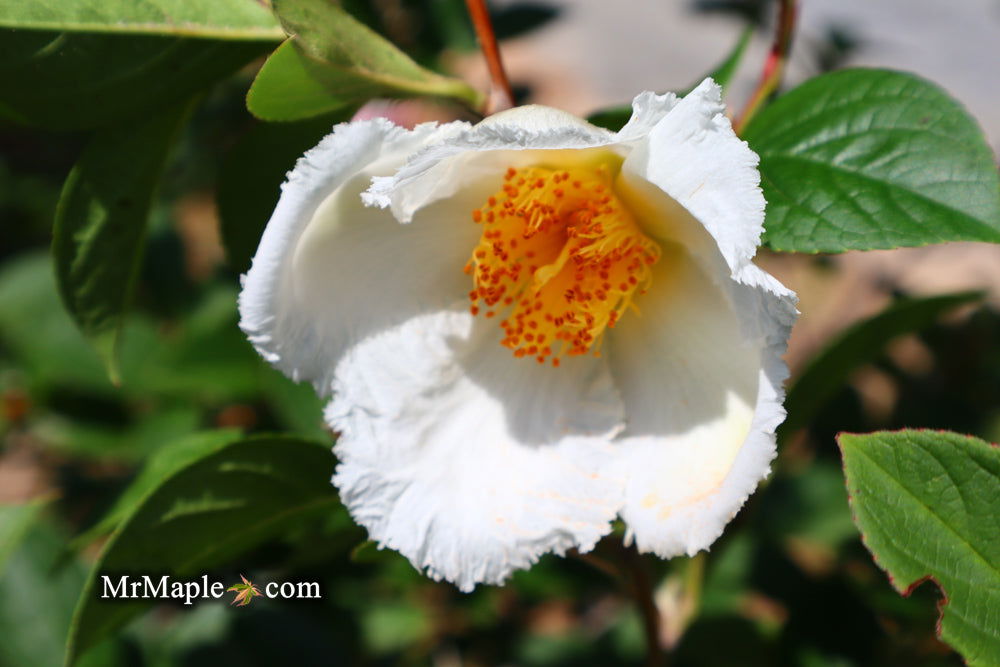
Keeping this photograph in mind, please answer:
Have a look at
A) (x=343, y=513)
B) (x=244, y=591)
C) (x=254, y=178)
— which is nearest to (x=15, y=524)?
(x=244, y=591)

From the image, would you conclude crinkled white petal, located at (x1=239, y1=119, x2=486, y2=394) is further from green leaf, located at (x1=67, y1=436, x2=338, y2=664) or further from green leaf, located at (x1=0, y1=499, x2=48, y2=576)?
green leaf, located at (x1=0, y1=499, x2=48, y2=576)

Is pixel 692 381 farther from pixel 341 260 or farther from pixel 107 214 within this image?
pixel 107 214

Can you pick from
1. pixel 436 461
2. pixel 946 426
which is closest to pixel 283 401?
pixel 436 461

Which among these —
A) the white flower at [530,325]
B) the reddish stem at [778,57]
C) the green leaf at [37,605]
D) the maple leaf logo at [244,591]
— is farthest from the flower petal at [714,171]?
the green leaf at [37,605]

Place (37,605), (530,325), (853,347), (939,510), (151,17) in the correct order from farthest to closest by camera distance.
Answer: (37,605) < (853,347) < (530,325) < (151,17) < (939,510)

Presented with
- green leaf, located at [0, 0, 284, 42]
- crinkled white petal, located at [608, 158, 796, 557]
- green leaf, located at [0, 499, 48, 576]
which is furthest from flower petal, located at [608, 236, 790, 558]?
green leaf, located at [0, 499, 48, 576]

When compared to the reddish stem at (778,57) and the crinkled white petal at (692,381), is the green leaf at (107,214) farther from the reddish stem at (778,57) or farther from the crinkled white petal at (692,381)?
the reddish stem at (778,57)

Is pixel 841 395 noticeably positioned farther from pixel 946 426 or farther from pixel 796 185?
pixel 796 185
